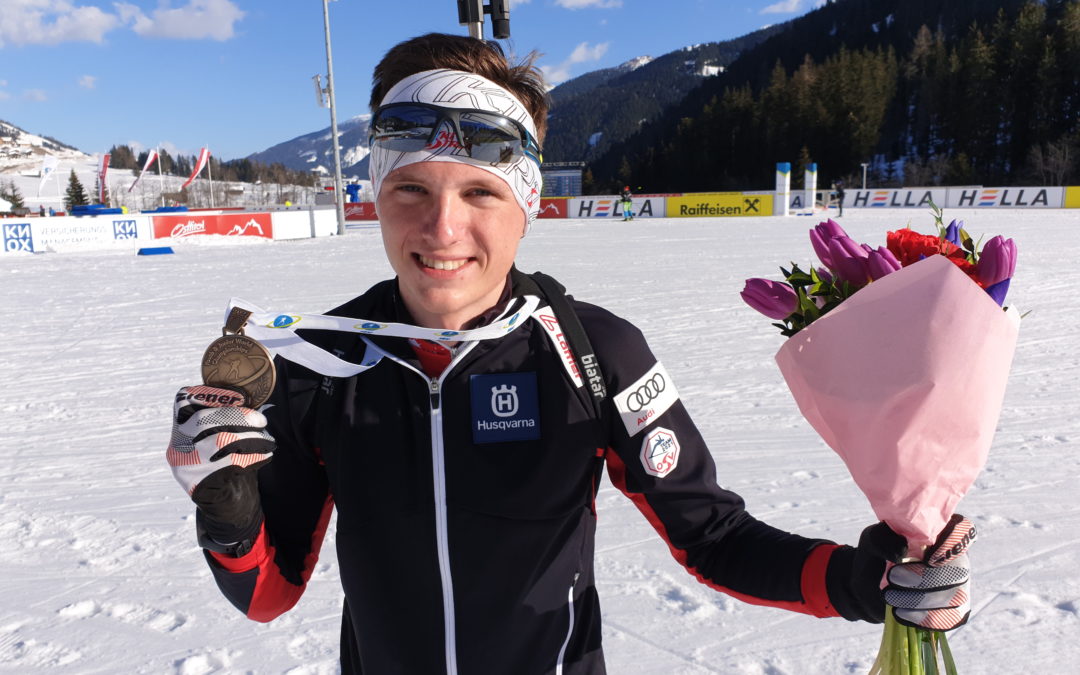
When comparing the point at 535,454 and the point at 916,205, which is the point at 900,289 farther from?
the point at 916,205

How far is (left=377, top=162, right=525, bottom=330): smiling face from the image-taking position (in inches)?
57.3

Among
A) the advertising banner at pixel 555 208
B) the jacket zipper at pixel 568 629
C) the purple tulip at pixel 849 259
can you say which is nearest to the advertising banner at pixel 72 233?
the advertising banner at pixel 555 208

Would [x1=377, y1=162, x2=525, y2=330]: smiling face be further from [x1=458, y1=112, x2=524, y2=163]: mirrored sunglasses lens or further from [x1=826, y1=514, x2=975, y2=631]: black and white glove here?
[x1=826, y1=514, x2=975, y2=631]: black and white glove

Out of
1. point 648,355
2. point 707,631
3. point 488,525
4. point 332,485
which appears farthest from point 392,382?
point 707,631

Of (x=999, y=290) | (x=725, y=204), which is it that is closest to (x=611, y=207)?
(x=725, y=204)

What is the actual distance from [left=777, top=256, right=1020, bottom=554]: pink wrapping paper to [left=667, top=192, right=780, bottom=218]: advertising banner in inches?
1355

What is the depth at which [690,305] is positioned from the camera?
966cm


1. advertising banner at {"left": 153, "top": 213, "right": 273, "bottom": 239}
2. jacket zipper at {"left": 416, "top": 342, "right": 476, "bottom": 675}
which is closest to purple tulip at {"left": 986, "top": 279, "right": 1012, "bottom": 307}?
jacket zipper at {"left": 416, "top": 342, "right": 476, "bottom": 675}

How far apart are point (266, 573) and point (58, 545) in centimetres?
301

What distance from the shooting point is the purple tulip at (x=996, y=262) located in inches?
47.4

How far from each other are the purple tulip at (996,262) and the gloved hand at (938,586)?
42 centimetres

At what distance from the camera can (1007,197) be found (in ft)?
113

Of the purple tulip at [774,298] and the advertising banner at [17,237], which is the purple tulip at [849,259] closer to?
the purple tulip at [774,298]

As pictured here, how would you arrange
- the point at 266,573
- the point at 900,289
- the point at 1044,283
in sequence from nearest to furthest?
the point at 900,289 → the point at 266,573 → the point at 1044,283
